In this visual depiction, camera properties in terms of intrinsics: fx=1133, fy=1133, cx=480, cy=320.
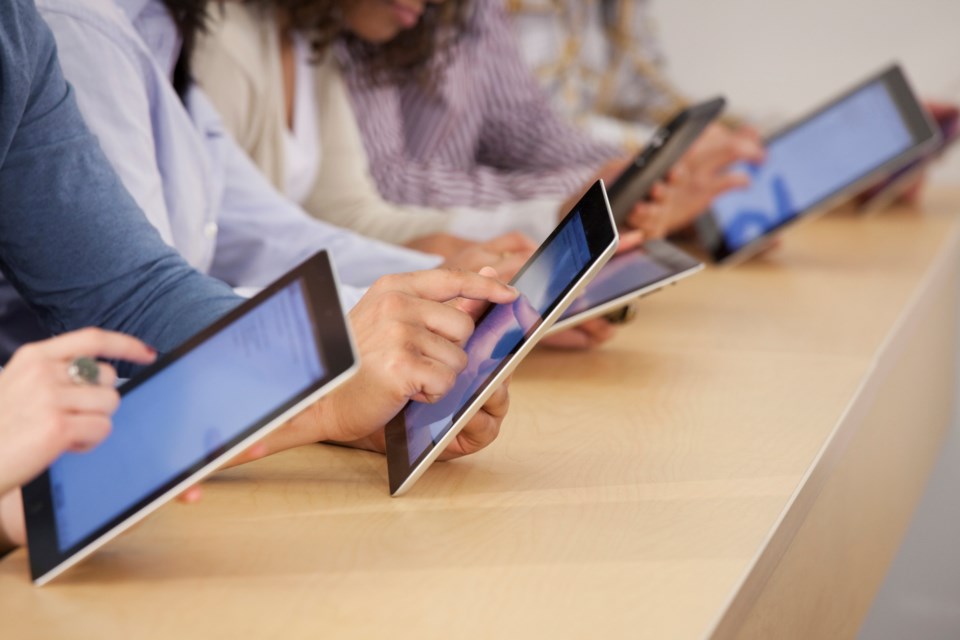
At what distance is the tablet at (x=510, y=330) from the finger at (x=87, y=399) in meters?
0.17

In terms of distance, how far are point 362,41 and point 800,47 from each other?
1382 mm

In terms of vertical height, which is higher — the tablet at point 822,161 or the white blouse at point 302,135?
the white blouse at point 302,135

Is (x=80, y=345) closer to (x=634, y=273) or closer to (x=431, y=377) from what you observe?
(x=431, y=377)

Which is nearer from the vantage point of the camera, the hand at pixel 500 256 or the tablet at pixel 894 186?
the hand at pixel 500 256

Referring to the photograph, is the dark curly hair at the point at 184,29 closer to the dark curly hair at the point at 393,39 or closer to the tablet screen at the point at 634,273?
the dark curly hair at the point at 393,39

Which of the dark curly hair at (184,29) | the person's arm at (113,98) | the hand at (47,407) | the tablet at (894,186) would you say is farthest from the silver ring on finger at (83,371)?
the tablet at (894,186)

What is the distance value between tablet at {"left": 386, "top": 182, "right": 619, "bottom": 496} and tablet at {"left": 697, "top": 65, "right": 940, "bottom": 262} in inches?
27.6

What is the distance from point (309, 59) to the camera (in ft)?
4.19

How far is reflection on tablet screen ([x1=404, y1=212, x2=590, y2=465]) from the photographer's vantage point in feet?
1.79

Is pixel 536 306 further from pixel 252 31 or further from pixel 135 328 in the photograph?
pixel 252 31

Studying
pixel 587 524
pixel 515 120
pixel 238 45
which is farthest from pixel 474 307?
pixel 515 120

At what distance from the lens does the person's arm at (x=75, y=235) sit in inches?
26.8

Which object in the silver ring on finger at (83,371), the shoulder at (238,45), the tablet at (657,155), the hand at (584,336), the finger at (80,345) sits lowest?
the hand at (584,336)

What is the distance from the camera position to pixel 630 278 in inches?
33.2
